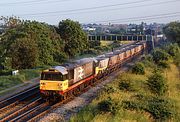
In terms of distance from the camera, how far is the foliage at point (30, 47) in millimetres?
49188

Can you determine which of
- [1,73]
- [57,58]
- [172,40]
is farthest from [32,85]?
[172,40]

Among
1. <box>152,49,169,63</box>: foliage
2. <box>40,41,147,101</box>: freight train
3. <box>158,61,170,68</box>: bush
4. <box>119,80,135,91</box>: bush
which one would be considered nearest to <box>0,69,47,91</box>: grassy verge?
<box>40,41,147,101</box>: freight train

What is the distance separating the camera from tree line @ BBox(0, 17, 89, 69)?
162 feet

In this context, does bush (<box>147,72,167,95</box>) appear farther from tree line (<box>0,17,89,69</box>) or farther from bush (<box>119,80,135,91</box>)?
tree line (<box>0,17,89,69</box>)

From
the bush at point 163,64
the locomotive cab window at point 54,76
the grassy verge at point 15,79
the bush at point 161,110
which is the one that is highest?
the locomotive cab window at point 54,76

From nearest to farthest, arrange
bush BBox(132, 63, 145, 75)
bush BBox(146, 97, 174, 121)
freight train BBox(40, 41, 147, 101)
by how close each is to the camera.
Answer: bush BBox(146, 97, 174, 121)
freight train BBox(40, 41, 147, 101)
bush BBox(132, 63, 145, 75)

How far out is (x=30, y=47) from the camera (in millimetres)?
49375

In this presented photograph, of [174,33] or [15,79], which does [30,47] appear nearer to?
[15,79]

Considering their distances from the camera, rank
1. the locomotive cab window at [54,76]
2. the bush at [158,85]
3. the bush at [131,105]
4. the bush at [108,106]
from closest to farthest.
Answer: the bush at [108,106], the bush at [131,105], the locomotive cab window at [54,76], the bush at [158,85]

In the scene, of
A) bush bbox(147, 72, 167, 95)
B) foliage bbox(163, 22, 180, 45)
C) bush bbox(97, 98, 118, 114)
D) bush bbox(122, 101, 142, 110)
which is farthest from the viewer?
foliage bbox(163, 22, 180, 45)

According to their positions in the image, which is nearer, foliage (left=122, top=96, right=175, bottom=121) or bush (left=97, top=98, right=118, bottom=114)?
bush (left=97, top=98, right=118, bottom=114)

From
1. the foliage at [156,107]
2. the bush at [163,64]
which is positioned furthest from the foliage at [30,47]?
the foliage at [156,107]

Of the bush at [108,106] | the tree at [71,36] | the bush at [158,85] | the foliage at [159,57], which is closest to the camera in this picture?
the bush at [108,106]

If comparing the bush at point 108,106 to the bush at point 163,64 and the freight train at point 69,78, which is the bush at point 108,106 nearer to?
the freight train at point 69,78
